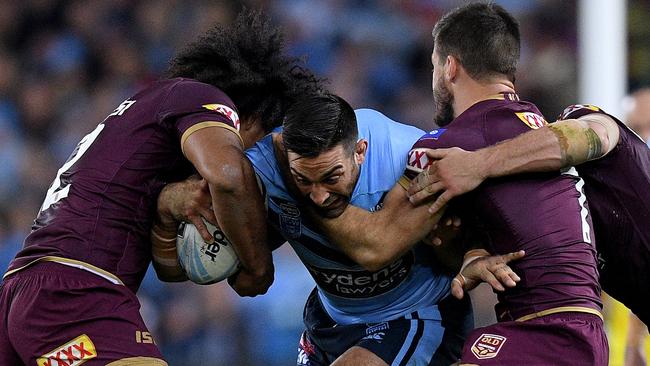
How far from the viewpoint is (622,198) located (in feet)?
13.1

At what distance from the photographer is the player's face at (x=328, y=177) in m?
3.79

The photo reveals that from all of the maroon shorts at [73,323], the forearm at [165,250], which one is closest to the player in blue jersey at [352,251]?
the forearm at [165,250]

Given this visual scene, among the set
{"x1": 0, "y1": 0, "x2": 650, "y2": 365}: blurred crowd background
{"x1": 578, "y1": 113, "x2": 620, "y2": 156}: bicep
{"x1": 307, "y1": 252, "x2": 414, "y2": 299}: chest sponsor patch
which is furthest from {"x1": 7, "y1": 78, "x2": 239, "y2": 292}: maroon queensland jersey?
{"x1": 0, "y1": 0, "x2": 650, "y2": 365}: blurred crowd background

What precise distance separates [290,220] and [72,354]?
0.94 metres

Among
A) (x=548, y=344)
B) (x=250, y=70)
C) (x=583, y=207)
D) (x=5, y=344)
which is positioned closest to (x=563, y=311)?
(x=548, y=344)

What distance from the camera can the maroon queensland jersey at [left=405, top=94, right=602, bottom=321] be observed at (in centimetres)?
360

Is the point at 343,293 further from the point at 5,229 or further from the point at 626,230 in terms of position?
the point at 5,229

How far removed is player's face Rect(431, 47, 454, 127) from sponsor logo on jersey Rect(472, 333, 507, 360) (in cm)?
94

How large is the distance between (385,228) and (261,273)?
0.51 metres

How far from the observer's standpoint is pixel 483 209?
3736 millimetres

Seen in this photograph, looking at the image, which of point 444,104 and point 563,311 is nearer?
point 563,311

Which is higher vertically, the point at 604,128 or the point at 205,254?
the point at 604,128

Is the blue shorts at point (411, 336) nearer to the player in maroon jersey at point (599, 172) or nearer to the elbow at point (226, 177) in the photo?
the player in maroon jersey at point (599, 172)

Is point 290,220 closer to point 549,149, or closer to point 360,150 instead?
point 360,150
